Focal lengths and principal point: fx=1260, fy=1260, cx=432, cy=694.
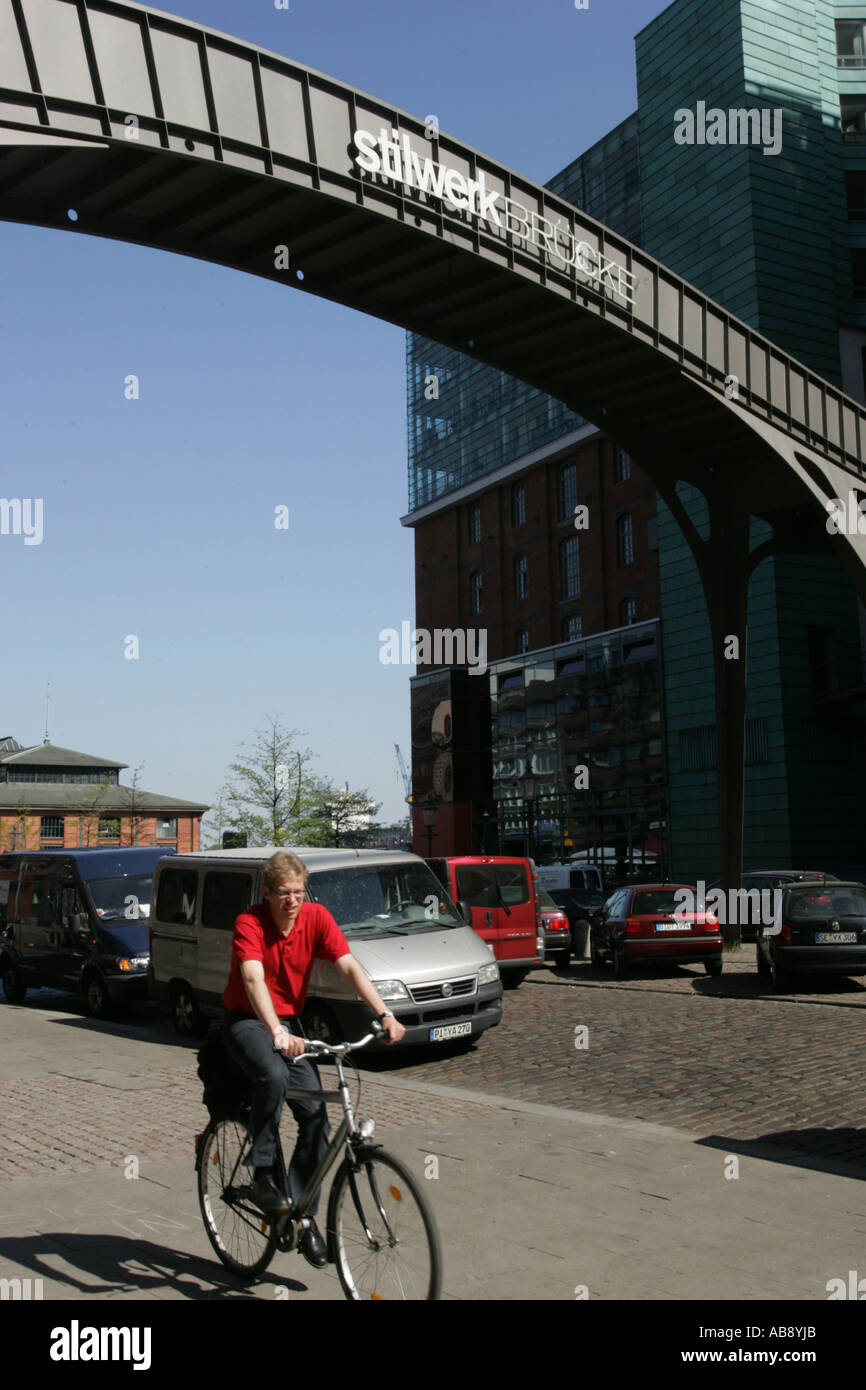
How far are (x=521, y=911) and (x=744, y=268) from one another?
28.8 metres

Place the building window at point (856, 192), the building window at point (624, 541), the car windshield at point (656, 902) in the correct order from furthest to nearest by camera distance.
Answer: the building window at point (624, 541)
the building window at point (856, 192)
the car windshield at point (656, 902)

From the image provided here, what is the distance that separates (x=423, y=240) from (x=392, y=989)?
13.2 metres

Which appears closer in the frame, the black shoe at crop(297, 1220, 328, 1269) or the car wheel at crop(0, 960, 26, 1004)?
the black shoe at crop(297, 1220, 328, 1269)

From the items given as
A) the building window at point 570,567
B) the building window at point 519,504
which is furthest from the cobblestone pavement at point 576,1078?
the building window at point 519,504

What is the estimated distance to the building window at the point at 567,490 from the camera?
189 feet

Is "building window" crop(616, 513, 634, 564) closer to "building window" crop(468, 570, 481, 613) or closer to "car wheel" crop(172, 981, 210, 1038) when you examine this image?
"building window" crop(468, 570, 481, 613)

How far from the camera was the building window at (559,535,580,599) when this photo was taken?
57.2m

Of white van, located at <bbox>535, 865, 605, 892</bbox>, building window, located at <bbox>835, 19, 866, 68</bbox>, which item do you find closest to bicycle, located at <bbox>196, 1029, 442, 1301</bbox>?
white van, located at <bbox>535, 865, 605, 892</bbox>

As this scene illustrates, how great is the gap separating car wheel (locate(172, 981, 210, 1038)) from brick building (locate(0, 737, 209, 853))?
2874 inches

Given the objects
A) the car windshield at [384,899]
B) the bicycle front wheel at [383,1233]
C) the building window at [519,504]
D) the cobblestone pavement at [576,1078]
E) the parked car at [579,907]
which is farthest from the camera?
the building window at [519,504]

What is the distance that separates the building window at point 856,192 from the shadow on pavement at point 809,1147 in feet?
135

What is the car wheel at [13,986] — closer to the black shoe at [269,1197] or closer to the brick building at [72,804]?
the black shoe at [269,1197]
